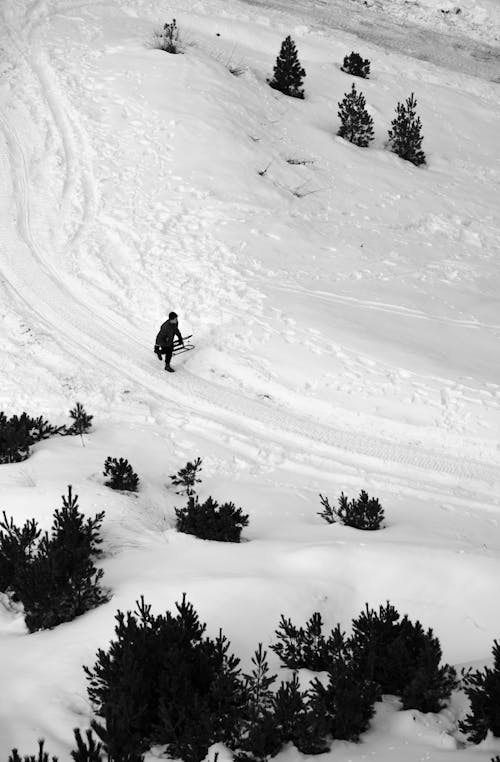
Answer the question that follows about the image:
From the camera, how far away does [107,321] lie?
1221 centimetres

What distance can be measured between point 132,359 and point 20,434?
3281mm

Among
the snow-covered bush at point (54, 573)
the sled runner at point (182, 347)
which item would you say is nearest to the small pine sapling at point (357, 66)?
the sled runner at point (182, 347)

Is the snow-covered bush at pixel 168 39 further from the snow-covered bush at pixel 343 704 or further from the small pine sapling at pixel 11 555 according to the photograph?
the snow-covered bush at pixel 343 704

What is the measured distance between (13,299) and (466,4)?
27.2m

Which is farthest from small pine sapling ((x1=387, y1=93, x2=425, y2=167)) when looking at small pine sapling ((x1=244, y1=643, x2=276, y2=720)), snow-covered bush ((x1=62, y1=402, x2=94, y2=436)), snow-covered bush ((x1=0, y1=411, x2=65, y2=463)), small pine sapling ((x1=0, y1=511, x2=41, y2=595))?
small pine sapling ((x1=244, y1=643, x2=276, y2=720))

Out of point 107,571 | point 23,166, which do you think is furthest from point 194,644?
point 23,166

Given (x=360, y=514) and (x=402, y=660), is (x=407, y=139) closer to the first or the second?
(x=360, y=514)

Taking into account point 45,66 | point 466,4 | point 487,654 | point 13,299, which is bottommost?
point 13,299

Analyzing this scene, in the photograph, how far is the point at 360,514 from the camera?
7605 mm

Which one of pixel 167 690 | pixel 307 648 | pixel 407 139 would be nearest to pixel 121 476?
pixel 307 648

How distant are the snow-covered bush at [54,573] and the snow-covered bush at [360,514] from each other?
9.26ft

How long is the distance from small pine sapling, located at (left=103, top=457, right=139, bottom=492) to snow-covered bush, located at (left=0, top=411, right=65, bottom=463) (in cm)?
129

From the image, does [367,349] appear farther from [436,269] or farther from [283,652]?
[283,652]

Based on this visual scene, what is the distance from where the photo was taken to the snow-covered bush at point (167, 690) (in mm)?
4078
